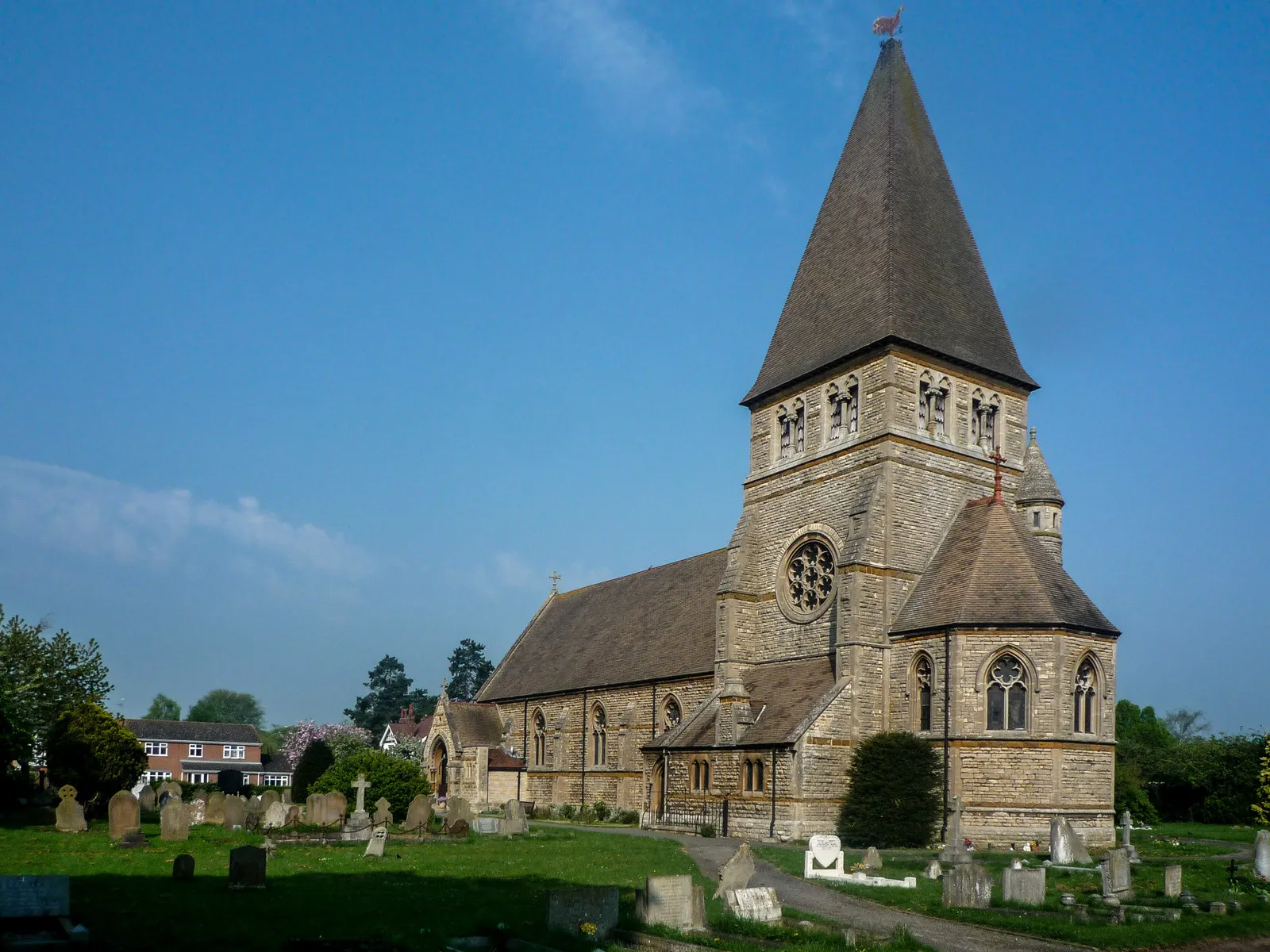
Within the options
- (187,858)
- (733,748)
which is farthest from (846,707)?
(187,858)

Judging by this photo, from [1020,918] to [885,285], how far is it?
958 inches

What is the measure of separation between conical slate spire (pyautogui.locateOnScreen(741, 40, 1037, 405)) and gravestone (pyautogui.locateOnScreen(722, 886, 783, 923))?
23.0 meters

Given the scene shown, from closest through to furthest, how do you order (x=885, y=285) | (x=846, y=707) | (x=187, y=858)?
(x=187, y=858) → (x=846, y=707) → (x=885, y=285)

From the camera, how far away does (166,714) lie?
646 feet

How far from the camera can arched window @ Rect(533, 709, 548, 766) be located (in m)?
50.2

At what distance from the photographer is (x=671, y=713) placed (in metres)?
41.5

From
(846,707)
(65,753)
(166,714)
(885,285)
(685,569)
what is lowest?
(166,714)

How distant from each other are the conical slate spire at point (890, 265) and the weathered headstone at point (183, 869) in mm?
24793

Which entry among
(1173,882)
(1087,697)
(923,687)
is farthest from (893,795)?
(1173,882)

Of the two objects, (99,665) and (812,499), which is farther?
(99,665)

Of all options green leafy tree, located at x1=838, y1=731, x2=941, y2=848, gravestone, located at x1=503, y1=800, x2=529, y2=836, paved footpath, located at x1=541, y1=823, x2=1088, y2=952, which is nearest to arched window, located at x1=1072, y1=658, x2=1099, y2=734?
green leafy tree, located at x1=838, y1=731, x2=941, y2=848

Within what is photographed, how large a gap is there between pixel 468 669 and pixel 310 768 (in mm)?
49939

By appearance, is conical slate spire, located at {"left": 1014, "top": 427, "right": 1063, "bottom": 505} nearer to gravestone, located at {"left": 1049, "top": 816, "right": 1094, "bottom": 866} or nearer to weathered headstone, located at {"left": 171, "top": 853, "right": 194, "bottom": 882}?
gravestone, located at {"left": 1049, "top": 816, "right": 1094, "bottom": 866}

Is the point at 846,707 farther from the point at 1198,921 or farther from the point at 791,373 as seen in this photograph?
the point at 1198,921
